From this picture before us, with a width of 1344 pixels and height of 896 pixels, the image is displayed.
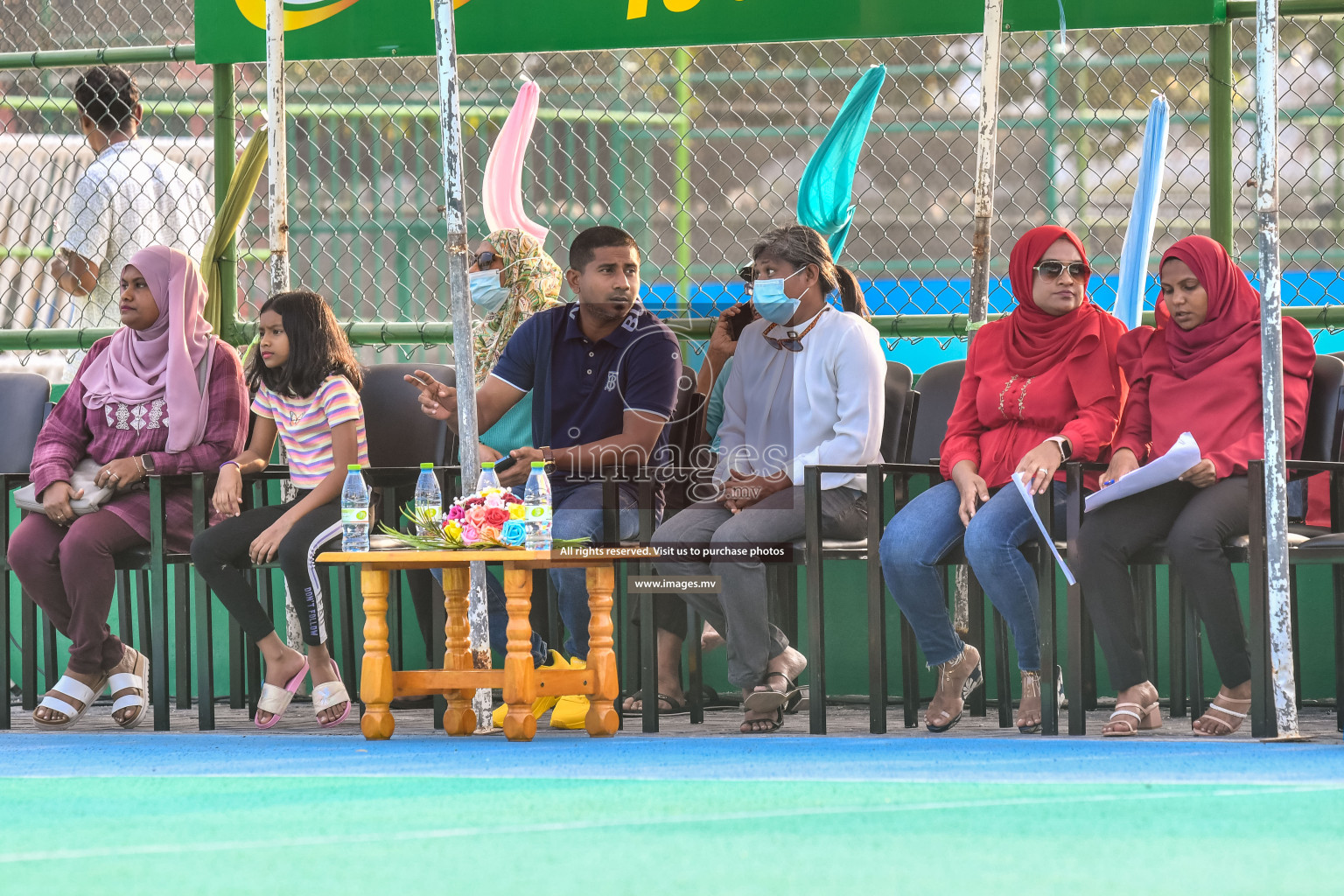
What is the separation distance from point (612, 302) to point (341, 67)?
5.79 m

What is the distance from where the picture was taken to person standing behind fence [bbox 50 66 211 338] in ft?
18.6

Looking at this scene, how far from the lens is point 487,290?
4805mm

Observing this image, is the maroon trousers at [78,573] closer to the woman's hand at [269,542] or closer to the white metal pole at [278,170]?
the woman's hand at [269,542]

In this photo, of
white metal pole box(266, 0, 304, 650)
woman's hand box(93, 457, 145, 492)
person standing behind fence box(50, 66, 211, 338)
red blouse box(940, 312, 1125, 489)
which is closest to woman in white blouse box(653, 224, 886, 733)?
red blouse box(940, 312, 1125, 489)

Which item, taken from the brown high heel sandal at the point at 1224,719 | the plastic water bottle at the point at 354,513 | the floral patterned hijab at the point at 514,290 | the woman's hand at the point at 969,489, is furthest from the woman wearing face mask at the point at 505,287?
the brown high heel sandal at the point at 1224,719

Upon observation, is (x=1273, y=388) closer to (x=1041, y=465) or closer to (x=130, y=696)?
(x=1041, y=465)

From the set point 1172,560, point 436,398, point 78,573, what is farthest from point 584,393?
point 1172,560

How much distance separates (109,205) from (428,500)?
212 cm

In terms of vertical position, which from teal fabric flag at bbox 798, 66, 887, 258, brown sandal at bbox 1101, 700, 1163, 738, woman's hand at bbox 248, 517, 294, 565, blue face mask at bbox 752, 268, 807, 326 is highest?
teal fabric flag at bbox 798, 66, 887, 258

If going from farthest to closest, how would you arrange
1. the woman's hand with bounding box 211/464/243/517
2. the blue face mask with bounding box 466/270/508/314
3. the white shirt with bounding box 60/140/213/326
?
the white shirt with bounding box 60/140/213/326 < the blue face mask with bounding box 466/270/508/314 < the woman's hand with bounding box 211/464/243/517

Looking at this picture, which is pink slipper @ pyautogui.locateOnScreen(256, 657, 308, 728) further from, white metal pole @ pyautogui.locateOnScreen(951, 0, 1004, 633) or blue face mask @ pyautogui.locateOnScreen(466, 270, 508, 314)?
white metal pole @ pyautogui.locateOnScreen(951, 0, 1004, 633)

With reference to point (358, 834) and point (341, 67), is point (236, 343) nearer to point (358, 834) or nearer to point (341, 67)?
point (358, 834)

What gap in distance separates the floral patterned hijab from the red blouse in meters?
1.27

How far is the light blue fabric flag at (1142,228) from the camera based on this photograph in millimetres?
4711
